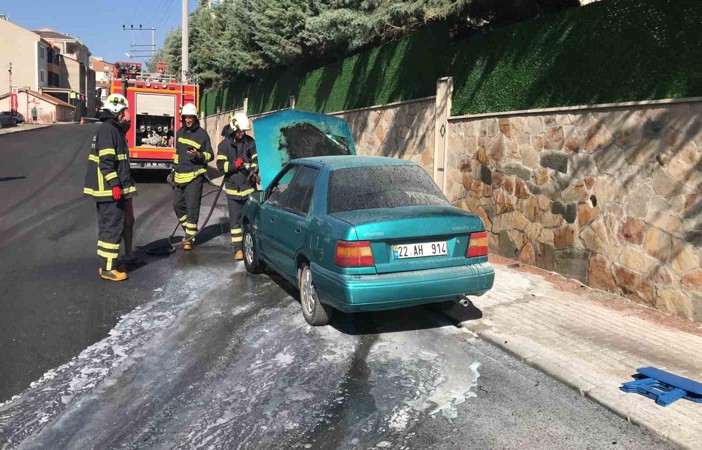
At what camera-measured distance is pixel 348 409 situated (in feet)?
12.7

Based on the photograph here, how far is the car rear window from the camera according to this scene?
211 inches

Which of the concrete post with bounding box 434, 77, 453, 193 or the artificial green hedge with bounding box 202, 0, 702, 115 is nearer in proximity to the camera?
the artificial green hedge with bounding box 202, 0, 702, 115

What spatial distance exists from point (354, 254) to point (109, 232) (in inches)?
147

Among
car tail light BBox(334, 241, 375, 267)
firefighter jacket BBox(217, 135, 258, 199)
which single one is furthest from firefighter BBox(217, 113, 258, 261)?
car tail light BBox(334, 241, 375, 267)

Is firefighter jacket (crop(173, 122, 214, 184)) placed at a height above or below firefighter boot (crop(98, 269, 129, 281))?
above

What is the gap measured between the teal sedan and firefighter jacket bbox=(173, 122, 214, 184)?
10.3 ft

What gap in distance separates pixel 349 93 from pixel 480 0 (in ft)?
17.1

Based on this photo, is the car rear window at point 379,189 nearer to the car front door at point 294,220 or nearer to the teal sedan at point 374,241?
the teal sedan at point 374,241

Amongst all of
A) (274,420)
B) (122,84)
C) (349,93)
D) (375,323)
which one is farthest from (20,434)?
(122,84)

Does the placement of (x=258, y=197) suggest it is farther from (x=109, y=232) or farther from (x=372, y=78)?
(x=372, y=78)

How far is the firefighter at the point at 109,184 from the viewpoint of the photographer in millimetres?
7082

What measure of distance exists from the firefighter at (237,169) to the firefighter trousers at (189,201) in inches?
25.5

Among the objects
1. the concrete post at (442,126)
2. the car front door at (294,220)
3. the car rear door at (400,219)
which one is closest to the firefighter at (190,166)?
the car front door at (294,220)

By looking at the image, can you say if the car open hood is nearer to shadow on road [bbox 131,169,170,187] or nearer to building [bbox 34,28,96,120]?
shadow on road [bbox 131,169,170,187]
